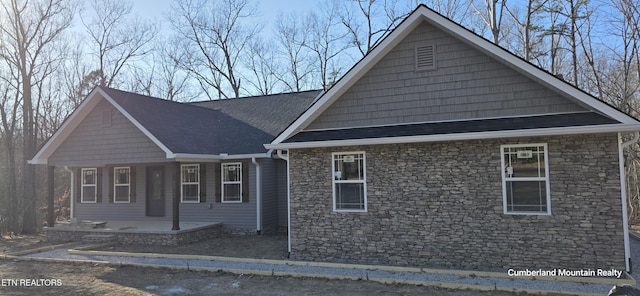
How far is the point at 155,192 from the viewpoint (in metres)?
15.6

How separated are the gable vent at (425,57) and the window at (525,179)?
8.13ft

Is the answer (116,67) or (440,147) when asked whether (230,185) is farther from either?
(116,67)

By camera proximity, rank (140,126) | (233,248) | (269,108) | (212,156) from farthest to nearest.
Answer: (269,108) → (212,156) → (140,126) → (233,248)

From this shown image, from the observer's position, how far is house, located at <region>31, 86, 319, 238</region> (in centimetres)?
1305

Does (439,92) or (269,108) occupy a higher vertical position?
(269,108)

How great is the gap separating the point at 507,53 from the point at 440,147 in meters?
2.37

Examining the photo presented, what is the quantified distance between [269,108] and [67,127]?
23.9ft

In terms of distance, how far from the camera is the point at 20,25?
18.2 m

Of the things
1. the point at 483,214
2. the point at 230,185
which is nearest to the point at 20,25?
the point at 230,185

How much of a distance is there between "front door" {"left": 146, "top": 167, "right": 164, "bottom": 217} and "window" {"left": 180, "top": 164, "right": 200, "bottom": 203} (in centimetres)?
93

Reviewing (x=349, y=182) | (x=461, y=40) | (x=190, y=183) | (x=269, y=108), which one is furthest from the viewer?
(x=269, y=108)

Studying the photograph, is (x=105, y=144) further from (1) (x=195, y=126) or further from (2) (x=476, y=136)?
(2) (x=476, y=136)

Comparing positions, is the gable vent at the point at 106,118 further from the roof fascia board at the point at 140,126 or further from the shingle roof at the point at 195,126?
the shingle roof at the point at 195,126

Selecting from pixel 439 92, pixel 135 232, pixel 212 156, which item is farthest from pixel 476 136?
pixel 135 232
